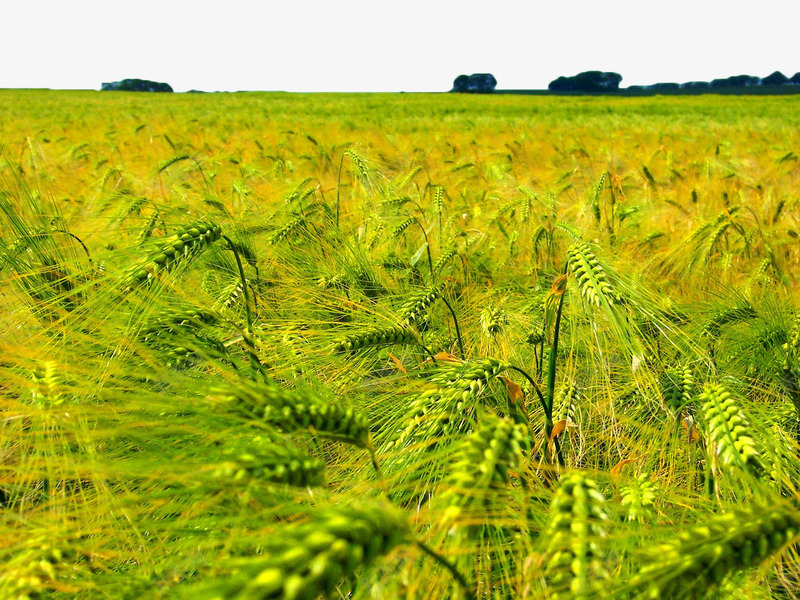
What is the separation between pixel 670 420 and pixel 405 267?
52.2 inches

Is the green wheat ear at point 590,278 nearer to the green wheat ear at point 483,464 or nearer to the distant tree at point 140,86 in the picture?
the green wheat ear at point 483,464

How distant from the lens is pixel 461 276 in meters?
2.44

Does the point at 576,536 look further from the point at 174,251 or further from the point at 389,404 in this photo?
the point at 174,251

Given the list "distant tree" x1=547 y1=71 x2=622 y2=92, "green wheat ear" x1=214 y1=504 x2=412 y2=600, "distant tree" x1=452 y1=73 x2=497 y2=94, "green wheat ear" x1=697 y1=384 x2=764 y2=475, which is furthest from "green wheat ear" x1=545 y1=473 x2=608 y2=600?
"distant tree" x1=547 y1=71 x2=622 y2=92

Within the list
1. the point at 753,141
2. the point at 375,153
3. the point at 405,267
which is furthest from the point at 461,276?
the point at 753,141

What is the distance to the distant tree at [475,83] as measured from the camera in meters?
68.4

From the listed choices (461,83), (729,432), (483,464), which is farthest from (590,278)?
(461,83)

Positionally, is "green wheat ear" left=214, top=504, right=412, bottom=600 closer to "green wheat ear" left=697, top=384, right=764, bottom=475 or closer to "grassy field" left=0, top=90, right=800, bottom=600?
"grassy field" left=0, top=90, right=800, bottom=600

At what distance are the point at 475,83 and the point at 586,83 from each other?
16817 millimetres

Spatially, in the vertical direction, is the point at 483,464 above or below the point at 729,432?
above

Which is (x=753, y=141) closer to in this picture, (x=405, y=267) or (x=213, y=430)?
(x=405, y=267)

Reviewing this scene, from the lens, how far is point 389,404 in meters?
1.38

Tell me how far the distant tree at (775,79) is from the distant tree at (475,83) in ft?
133

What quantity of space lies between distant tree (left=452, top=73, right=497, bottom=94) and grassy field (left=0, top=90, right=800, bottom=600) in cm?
7079
